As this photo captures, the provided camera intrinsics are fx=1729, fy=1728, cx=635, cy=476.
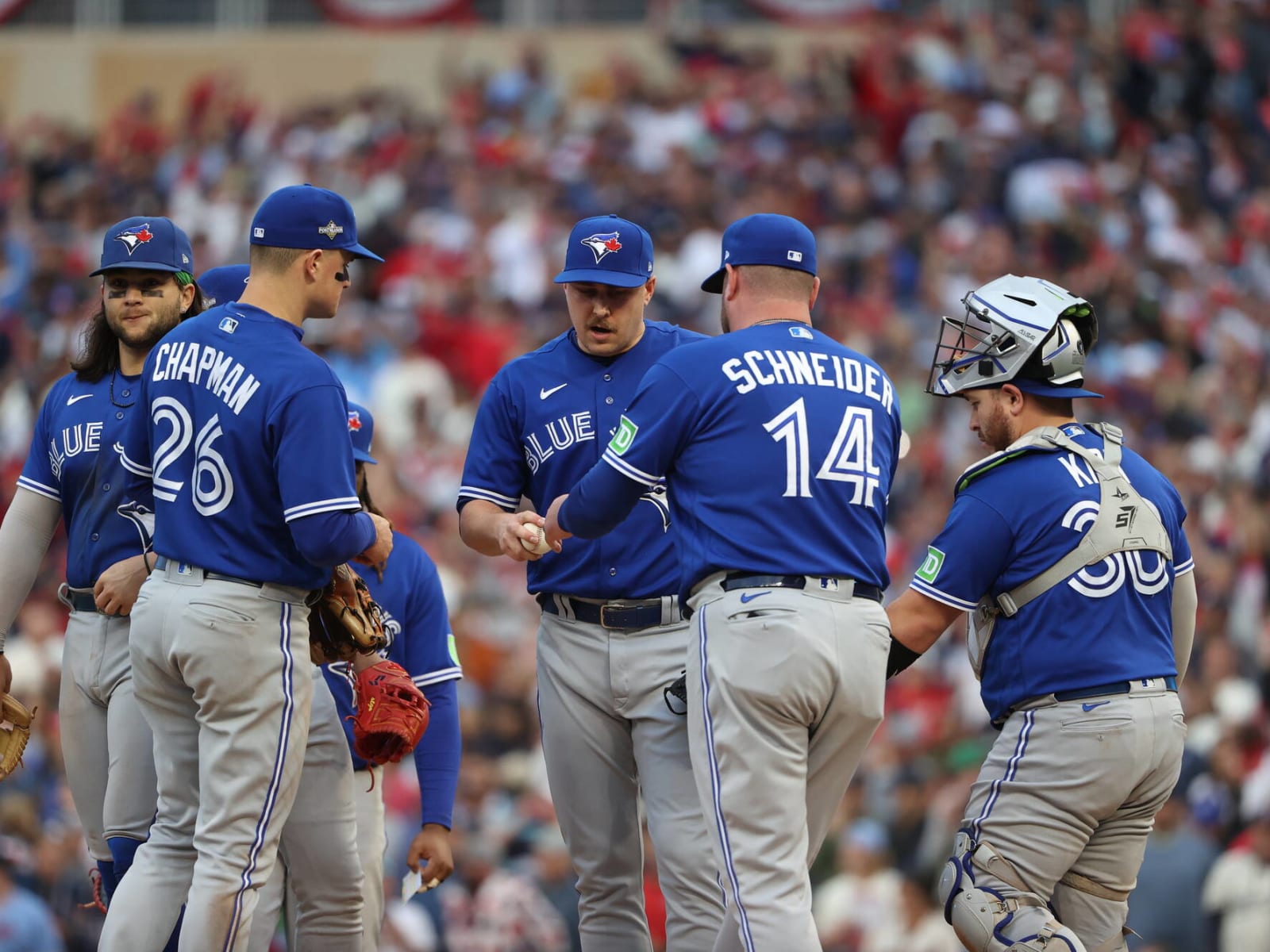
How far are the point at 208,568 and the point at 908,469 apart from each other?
8586 millimetres

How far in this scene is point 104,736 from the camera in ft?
18.3

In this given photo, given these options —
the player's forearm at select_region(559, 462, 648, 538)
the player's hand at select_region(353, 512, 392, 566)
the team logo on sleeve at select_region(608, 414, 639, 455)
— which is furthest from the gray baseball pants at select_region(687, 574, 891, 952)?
the player's hand at select_region(353, 512, 392, 566)

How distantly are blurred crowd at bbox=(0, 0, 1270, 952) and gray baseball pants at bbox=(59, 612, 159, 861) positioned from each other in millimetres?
4207

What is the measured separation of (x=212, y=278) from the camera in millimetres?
6340

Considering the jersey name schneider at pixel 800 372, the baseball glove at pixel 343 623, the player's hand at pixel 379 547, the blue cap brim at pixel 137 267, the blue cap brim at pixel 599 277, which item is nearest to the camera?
the jersey name schneider at pixel 800 372

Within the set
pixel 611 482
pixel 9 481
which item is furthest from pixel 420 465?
pixel 611 482

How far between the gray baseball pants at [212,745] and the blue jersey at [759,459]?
96 cm

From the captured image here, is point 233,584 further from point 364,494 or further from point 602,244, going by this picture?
point 602,244

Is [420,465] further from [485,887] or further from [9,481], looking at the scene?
[485,887]

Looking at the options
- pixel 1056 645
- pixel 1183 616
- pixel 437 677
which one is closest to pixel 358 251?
pixel 437 677

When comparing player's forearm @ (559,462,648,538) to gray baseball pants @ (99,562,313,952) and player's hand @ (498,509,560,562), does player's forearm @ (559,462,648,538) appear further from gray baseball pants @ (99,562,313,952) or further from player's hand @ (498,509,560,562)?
gray baseball pants @ (99,562,313,952)

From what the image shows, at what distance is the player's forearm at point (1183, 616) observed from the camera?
17.9 feet

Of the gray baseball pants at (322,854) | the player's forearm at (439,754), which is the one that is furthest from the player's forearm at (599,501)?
the player's forearm at (439,754)

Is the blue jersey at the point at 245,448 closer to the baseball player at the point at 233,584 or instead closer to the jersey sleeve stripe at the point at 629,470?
the baseball player at the point at 233,584
